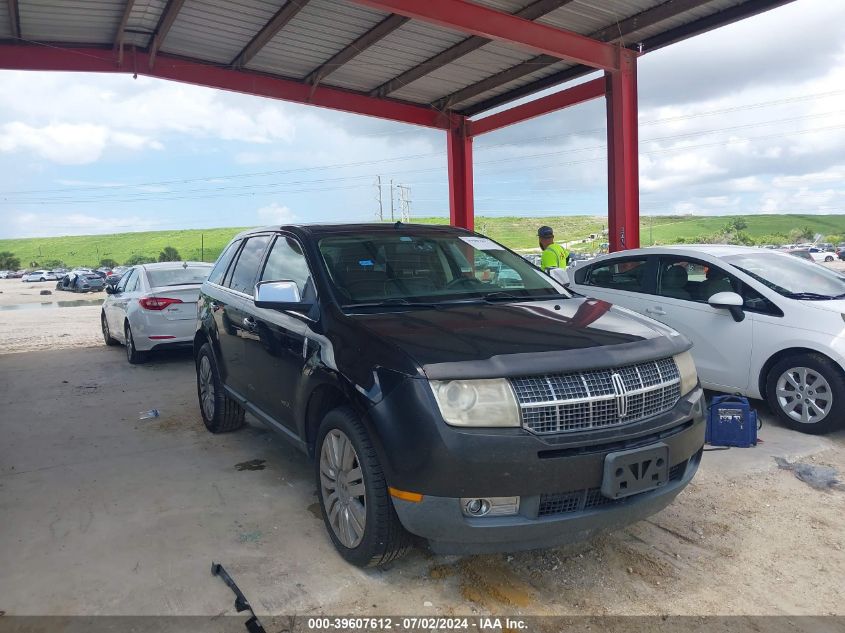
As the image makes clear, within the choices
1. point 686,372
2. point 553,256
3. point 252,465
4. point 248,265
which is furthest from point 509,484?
point 553,256

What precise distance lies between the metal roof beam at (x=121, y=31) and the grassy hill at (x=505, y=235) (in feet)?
146

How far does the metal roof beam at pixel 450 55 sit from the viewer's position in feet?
29.9

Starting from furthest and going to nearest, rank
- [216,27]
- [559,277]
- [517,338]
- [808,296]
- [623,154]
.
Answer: [623,154] < [216,27] < [808,296] < [559,277] < [517,338]

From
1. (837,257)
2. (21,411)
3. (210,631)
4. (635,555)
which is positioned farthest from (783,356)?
(837,257)

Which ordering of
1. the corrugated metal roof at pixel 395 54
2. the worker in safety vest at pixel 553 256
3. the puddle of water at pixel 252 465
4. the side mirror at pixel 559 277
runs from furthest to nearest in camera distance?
the corrugated metal roof at pixel 395 54, the worker in safety vest at pixel 553 256, the puddle of water at pixel 252 465, the side mirror at pixel 559 277

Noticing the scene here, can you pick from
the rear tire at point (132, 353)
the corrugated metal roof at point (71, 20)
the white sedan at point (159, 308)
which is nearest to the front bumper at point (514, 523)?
the white sedan at point (159, 308)

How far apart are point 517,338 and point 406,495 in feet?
2.78

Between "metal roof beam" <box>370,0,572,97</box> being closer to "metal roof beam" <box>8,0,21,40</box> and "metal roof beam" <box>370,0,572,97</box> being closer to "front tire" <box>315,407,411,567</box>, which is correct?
"metal roof beam" <box>8,0,21,40</box>

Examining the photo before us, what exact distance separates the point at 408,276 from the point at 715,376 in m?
3.60

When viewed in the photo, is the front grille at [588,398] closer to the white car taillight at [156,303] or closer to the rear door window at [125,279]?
the white car taillight at [156,303]

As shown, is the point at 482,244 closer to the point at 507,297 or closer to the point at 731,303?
the point at 507,297

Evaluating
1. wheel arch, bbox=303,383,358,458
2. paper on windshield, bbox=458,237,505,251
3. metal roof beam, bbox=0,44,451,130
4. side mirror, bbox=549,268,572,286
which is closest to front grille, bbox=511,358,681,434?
wheel arch, bbox=303,383,358,458

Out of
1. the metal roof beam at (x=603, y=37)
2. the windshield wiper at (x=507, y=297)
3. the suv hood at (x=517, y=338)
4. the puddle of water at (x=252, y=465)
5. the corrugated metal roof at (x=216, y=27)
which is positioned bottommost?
the puddle of water at (x=252, y=465)

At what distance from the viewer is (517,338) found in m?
2.91
